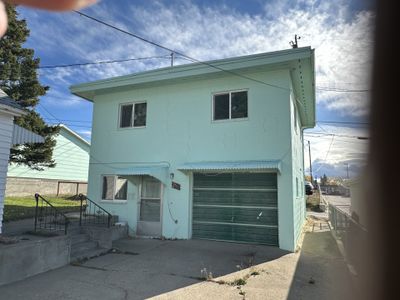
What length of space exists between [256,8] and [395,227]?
5450 millimetres

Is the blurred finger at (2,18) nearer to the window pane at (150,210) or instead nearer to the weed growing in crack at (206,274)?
the weed growing in crack at (206,274)

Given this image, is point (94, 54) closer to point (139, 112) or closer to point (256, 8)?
point (139, 112)

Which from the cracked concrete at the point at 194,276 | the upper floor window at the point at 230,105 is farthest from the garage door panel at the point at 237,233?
the upper floor window at the point at 230,105

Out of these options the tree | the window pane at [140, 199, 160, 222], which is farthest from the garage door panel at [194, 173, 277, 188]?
the tree

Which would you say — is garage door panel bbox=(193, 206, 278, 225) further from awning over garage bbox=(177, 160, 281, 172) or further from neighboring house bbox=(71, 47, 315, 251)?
awning over garage bbox=(177, 160, 281, 172)

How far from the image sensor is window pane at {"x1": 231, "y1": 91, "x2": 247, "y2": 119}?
10906mm

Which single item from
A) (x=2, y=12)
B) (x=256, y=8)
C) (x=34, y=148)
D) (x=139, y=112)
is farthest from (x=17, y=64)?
(x=2, y=12)

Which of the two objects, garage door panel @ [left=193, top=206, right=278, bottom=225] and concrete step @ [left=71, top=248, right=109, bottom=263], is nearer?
concrete step @ [left=71, top=248, right=109, bottom=263]

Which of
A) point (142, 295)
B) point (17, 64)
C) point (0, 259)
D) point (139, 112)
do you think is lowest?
point (142, 295)

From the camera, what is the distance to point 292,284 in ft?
21.1

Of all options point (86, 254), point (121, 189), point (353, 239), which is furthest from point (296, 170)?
point (86, 254)

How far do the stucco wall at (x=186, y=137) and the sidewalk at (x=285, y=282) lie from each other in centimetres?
158

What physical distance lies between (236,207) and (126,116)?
6.15 meters

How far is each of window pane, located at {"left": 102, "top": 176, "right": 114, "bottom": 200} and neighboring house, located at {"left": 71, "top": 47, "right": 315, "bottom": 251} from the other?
0.14ft
